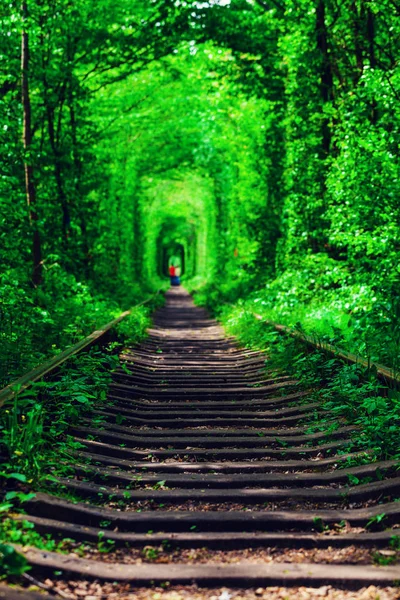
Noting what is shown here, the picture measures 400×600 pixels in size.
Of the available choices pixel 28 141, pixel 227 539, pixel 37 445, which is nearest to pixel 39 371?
pixel 37 445

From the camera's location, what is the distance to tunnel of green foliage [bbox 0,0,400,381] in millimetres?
7871

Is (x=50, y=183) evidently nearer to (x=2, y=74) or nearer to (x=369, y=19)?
(x=2, y=74)

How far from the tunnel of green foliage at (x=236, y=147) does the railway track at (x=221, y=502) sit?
4.68 ft

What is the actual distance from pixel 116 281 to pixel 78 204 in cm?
641

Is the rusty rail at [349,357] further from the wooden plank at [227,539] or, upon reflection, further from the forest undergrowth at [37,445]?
the forest undergrowth at [37,445]

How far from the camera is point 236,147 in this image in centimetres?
2072

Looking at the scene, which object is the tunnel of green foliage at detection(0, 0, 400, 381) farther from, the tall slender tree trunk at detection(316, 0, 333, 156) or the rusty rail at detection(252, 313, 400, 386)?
the rusty rail at detection(252, 313, 400, 386)

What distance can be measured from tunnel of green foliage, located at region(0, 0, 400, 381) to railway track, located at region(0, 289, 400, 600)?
143 cm

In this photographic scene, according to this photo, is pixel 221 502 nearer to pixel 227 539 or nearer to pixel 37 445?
pixel 227 539

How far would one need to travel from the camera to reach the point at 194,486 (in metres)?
4.12

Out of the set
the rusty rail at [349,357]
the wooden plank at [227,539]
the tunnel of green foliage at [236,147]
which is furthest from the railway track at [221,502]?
the tunnel of green foliage at [236,147]

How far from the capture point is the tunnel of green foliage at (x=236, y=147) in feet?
25.8

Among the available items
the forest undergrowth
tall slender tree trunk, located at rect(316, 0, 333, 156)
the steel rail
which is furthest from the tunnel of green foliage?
the forest undergrowth

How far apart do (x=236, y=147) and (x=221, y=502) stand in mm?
18082
